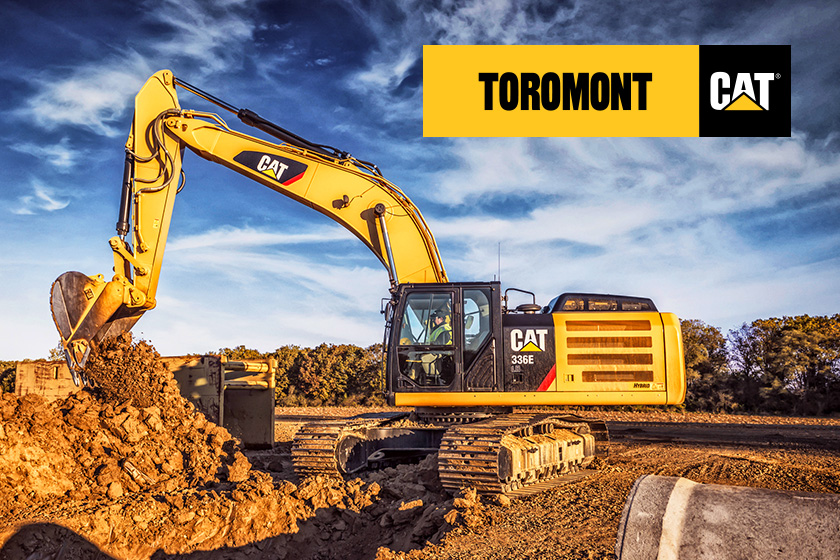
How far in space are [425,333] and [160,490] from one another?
3.66 metres

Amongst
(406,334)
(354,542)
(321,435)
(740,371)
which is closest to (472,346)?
(406,334)

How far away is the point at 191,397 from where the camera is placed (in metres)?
10.1

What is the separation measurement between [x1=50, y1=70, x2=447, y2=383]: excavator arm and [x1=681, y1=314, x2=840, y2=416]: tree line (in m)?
17.3

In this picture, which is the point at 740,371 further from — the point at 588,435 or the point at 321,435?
the point at 321,435

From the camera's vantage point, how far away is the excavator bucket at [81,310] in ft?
26.7

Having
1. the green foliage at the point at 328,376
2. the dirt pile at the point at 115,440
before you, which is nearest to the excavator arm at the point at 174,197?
the dirt pile at the point at 115,440

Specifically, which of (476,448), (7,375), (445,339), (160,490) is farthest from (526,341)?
(7,375)

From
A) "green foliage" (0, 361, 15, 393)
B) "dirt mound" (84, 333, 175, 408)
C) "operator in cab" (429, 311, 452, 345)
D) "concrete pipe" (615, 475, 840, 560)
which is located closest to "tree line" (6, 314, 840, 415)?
"green foliage" (0, 361, 15, 393)

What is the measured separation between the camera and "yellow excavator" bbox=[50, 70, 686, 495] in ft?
26.1

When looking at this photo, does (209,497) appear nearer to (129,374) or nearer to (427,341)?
(129,374)

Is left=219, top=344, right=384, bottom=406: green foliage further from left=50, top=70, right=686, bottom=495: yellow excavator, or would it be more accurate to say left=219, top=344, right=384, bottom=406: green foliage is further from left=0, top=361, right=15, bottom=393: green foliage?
left=50, top=70, right=686, bottom=495: yellow excavator

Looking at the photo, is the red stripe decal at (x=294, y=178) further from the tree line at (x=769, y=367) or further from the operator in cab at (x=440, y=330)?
the tree line at (x=769, y=367)

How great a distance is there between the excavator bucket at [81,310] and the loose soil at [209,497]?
380 millimetres

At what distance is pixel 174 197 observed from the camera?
30.3 ft
